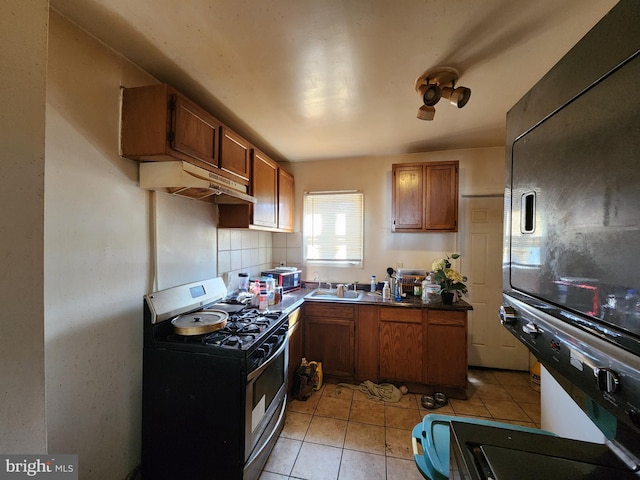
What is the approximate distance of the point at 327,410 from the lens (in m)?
2.17

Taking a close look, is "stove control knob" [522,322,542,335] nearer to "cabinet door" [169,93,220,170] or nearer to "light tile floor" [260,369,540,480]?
"light tile floor" [260,369,540,480]

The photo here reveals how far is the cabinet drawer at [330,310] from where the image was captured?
2555 mm

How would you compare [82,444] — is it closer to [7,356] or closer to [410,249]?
[7,356]

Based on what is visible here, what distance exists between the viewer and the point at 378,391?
2369mm

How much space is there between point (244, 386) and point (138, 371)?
0.70 metres

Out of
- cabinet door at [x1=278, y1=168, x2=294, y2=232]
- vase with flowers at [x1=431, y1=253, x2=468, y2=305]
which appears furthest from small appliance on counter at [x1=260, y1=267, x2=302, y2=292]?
vase with flowers at [x1=431, y1=253, x2=468, y2=305]

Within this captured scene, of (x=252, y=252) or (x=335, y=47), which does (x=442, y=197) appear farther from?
(x=252, y=252)

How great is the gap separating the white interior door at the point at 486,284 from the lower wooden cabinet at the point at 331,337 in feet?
4.65

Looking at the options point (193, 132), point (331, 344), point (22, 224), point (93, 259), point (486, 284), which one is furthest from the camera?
point (486, 284)

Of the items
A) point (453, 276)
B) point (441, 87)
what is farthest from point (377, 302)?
point (441, 87)

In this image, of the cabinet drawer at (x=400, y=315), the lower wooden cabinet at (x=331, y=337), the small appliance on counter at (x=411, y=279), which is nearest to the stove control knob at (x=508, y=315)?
the cabinet drawer at (x=400, y=315)

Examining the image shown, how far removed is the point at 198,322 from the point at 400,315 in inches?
68.8

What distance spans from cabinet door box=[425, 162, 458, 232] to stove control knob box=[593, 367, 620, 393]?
244 centimetres

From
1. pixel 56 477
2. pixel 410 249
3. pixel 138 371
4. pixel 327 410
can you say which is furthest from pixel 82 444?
pixel 410 249
